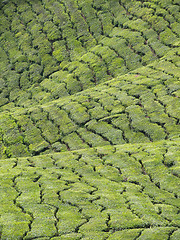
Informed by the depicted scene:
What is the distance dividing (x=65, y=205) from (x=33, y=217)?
323 centimetres

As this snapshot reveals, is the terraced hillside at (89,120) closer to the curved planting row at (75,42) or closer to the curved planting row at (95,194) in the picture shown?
the curved planting row at (95,194)

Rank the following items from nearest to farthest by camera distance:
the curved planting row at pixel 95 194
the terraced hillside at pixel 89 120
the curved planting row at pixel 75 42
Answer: the curved planting row at pixel 95 194 → the terraced hillside at pixel 89 120 → the curved planting row at pixel 75 42

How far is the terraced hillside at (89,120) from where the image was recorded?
24.6 meters

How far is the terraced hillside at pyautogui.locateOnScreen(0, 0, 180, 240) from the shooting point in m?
24.6

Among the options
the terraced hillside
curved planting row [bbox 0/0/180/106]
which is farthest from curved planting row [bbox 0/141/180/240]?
curved planting row [bbox 0/0/180/106]

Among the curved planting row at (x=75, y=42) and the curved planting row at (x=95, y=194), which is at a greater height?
the curved planting row at (x=75, y=42)

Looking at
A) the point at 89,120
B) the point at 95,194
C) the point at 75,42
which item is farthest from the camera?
the point at 75,42

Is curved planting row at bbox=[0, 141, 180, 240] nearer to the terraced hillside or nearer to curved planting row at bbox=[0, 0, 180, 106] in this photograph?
the terraced hillside

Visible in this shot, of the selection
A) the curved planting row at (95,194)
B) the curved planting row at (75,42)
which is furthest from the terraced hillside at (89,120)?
the curved planting row at (75,42)

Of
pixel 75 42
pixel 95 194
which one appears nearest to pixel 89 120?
pixel 95 194

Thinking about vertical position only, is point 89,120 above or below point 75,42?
below

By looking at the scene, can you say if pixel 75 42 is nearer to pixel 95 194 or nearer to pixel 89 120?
pixel 89 120

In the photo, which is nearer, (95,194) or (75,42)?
(95,194)

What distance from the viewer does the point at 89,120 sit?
45062mm
